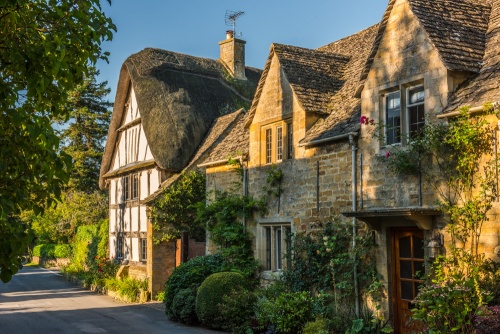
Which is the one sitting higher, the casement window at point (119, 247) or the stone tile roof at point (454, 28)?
the stone tile roof at point (454, 28)

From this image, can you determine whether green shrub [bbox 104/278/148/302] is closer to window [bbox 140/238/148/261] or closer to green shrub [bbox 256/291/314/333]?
window [bbox 140/238/148/261]

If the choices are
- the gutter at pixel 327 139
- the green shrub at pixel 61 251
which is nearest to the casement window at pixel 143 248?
the gutter at pixel 327 139

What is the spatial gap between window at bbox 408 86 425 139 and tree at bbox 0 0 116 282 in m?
7.19

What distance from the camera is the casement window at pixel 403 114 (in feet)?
38.5

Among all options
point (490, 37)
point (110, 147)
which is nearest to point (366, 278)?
point (490, 37)

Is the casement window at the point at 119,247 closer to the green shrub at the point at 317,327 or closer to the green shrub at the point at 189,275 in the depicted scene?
the green shrub at the point at 189,275

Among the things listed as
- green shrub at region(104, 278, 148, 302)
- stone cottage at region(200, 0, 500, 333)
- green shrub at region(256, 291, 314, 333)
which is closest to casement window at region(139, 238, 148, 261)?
green shrub at region(104, 278, 148, 302)

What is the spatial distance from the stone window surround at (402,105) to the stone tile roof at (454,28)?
768 millimetres

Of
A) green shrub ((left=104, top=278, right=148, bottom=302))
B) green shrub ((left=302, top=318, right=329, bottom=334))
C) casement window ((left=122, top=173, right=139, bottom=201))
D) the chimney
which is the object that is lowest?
green shrub ((left=104, top=278, right=148, bottom=302))

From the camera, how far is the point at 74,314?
714 inches

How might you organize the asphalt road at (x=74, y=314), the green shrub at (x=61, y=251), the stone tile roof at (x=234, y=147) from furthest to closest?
the green shrub at (x=61, y=251) → the stone tile roof at (x=234, y=147) → the asphalt road at (x=74, y=314)

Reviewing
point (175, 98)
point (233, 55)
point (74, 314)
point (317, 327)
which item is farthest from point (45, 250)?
point (317, 327)

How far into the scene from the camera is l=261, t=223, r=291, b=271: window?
51.3 feet

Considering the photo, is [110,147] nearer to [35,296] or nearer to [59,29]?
[35,296]
